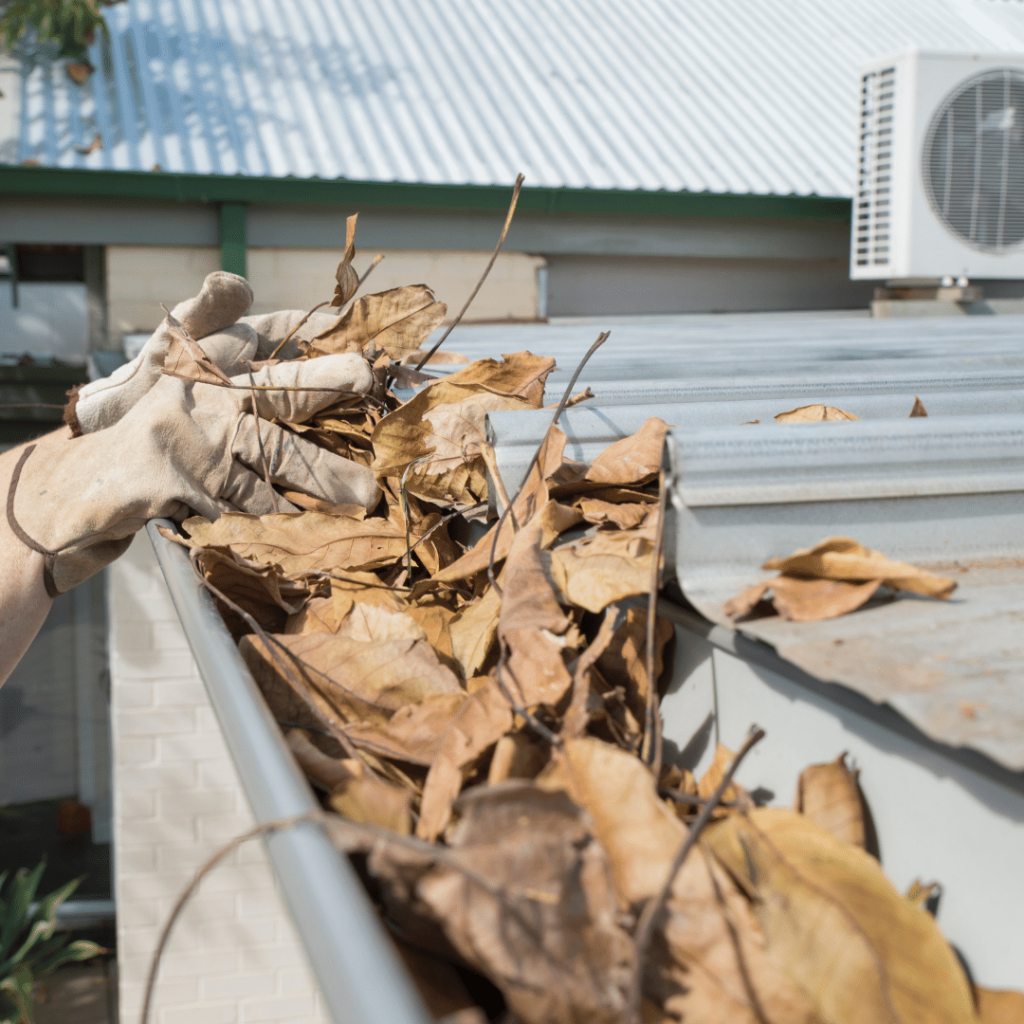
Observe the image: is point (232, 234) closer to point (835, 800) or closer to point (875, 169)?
point (875, 169)

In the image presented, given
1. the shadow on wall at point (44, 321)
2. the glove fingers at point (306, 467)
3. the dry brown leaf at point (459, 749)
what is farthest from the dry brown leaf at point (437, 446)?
the shadow on wall at point (44, 321)

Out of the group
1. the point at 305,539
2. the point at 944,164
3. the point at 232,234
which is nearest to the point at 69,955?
the point at 232,234

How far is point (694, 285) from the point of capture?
20.1 ft

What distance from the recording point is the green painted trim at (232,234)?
5047 millimetres

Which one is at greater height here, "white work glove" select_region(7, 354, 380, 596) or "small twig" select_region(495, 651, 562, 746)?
"white work glove" select_region(7, 354, 380, 596)

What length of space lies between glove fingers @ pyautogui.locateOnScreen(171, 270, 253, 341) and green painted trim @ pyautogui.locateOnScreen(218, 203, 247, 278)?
3.75 m

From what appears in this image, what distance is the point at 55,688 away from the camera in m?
6.84

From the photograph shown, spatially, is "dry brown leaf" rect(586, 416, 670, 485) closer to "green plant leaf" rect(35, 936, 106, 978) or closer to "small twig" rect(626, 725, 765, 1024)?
"small twig" rect(626, 725, 765, 1024)

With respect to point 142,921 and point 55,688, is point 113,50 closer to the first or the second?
point 55,688

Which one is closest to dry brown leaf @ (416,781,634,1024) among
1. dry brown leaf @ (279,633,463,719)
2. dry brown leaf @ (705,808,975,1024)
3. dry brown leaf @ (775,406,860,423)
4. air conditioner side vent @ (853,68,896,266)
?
dry brown leaf @ (705,808,975,1024)

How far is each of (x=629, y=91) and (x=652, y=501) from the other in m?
6.14

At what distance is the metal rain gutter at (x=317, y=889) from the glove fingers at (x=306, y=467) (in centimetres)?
62

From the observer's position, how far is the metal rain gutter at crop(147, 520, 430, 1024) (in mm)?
447

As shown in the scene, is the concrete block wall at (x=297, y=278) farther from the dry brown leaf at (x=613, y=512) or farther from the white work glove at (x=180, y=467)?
the dry brown leaf at (x=613, y=512)
